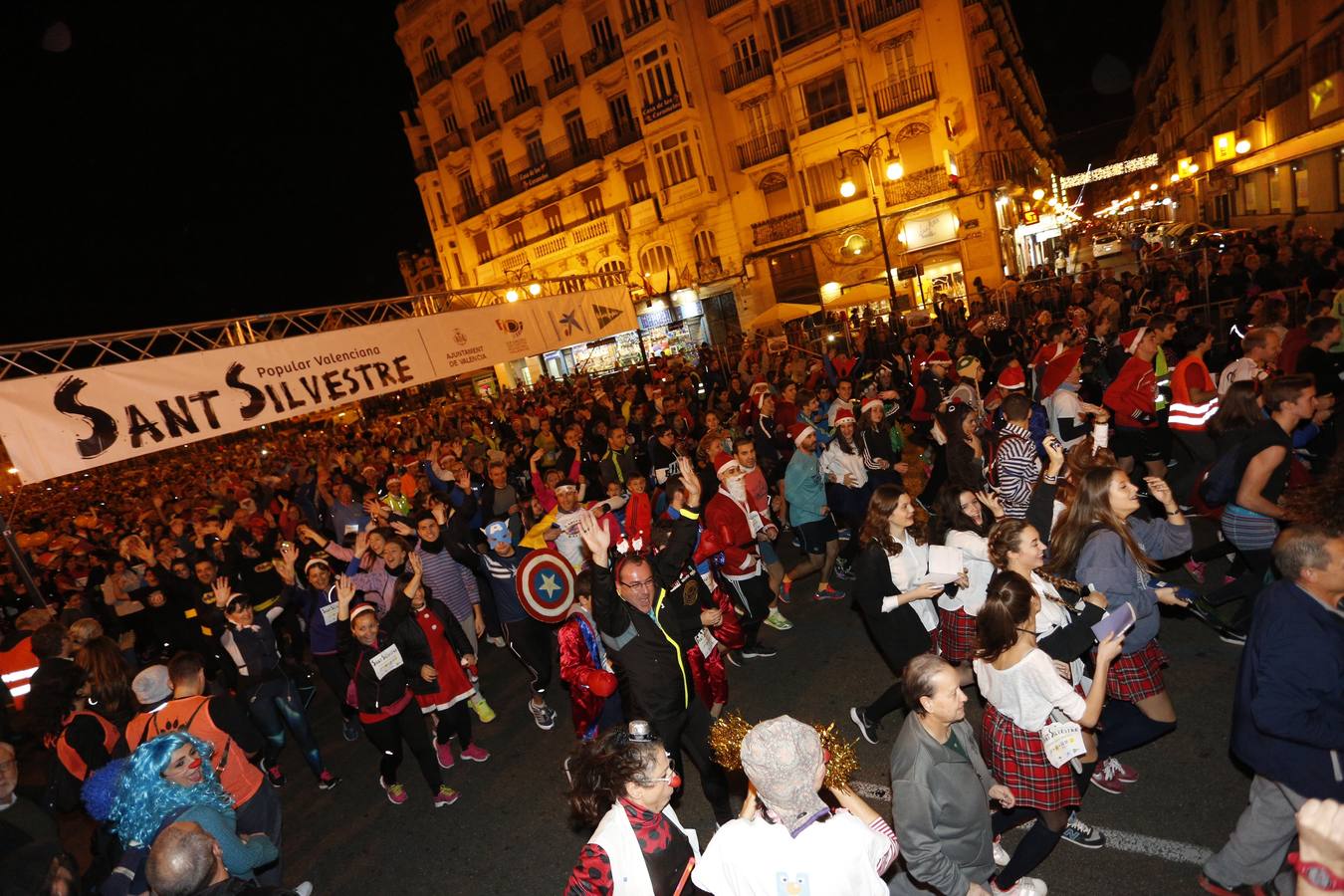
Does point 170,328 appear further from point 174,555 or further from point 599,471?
point 599,471

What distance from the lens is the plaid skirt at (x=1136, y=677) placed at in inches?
134

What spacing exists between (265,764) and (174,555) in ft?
11.4

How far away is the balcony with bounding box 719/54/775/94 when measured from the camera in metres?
28.5

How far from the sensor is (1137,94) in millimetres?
77875

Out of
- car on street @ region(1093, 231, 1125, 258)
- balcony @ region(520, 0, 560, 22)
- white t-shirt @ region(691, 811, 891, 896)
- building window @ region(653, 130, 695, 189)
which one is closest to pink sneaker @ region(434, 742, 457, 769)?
white t-shirt @ region(691, 811, 891, 896)

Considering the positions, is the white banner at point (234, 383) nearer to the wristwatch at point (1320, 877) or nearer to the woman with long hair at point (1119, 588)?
the woman with long hair at point (1119, 588)

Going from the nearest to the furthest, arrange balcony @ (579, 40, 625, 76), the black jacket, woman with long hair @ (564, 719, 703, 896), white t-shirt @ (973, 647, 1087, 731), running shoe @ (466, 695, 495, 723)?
woman with long hair @ (564, 719, 703, 896)
white t-shirt @ (973, 647, 1087, 731)
the black jacket
running shoe @ (466, 695, 495, 723)
balcony @ (579, 40, 625, 76)

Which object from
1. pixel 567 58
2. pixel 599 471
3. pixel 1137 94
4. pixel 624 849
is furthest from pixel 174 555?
pixel 1137 94

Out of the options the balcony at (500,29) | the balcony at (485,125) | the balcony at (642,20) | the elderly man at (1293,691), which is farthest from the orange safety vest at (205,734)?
the balcony at (485,125)

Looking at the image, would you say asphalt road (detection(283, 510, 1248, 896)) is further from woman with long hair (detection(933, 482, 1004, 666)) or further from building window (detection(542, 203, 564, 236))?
building window (detection(542, 203, 564, 236))

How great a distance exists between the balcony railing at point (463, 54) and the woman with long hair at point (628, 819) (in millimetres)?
41979

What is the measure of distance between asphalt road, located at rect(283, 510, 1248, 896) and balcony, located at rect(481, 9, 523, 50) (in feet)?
123

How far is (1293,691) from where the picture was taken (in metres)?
2.41

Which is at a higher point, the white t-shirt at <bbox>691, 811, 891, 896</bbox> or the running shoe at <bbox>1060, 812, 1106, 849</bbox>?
the white t-shirt at <bbox>691, 811, 891, 896</bbox>
